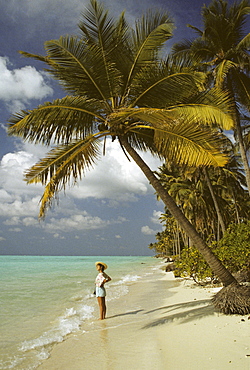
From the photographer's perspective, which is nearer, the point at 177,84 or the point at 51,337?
the point at 51,337

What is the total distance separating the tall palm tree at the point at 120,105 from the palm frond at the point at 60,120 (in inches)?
0.9

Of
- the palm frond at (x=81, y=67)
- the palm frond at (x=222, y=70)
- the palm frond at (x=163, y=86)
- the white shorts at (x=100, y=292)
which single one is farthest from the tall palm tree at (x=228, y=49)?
the white shorts at (x=100, y=292)

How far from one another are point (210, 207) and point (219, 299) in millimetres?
23965

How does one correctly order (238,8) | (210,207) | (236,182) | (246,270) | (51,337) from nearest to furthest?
(51,337)
(246,270)
(238,8)
(236,182)
(210,207)

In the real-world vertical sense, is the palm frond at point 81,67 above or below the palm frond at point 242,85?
below

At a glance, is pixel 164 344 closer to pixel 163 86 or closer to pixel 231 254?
pixel 231 254

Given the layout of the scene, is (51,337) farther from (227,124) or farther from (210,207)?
(210,207)

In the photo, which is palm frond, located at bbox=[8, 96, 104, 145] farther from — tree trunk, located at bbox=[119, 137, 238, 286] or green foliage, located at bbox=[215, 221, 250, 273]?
green foliage, located at bbox=[215, 221, 250, 273]

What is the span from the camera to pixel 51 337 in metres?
6.70

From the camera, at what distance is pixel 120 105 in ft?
25.4

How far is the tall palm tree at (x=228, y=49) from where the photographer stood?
12117mm

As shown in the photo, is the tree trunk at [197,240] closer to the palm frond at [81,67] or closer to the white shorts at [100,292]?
the palm frond at [81,67]

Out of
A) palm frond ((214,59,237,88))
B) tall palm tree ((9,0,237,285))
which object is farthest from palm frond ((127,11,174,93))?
palm frond ((214,59,237,88))

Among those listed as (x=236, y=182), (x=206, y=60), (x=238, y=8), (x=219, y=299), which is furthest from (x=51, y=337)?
(x=236, y=182)
